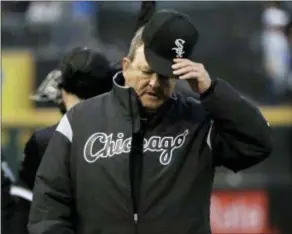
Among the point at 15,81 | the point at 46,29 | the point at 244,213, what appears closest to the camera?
the point at 244,213

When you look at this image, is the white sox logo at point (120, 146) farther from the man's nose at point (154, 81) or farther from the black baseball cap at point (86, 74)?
the black baseball cap at point (86, 74)

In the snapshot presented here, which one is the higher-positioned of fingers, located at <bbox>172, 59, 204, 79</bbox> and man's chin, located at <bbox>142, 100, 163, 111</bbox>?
fingers, located at <bbox>172, 59, 204, 79</bbox>

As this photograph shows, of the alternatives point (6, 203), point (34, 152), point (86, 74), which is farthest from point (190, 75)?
point (6, 203)

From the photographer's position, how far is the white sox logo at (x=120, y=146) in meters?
4.03

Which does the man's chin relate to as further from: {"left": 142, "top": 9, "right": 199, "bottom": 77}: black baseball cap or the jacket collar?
{"left": 142, "top": 9, "right": 199, "bottom": 77}: black baseball cap

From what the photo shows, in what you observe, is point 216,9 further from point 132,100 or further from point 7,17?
point 132,100

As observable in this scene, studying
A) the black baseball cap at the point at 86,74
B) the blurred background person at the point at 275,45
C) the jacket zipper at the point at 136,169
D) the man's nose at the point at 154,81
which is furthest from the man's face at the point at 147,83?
the blurred background person at the point at 275,45

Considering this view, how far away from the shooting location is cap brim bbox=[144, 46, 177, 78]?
3.94 m

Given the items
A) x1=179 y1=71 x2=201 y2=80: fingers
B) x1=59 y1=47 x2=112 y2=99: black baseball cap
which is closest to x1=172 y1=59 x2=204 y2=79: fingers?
x1=179 y1=71 x2=201 y2=80: fingers

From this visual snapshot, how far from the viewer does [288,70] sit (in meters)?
11.3

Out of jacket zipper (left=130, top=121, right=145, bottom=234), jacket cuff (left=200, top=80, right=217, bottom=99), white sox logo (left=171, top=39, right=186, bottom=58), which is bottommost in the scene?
jacket zipper (left=130, top=121, right=145, bottom=234)

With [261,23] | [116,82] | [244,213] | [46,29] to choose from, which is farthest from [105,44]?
[116,82]

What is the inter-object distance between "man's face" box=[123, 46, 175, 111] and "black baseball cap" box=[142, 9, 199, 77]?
1.4 inches

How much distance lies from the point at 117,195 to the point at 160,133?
11.4 inches
